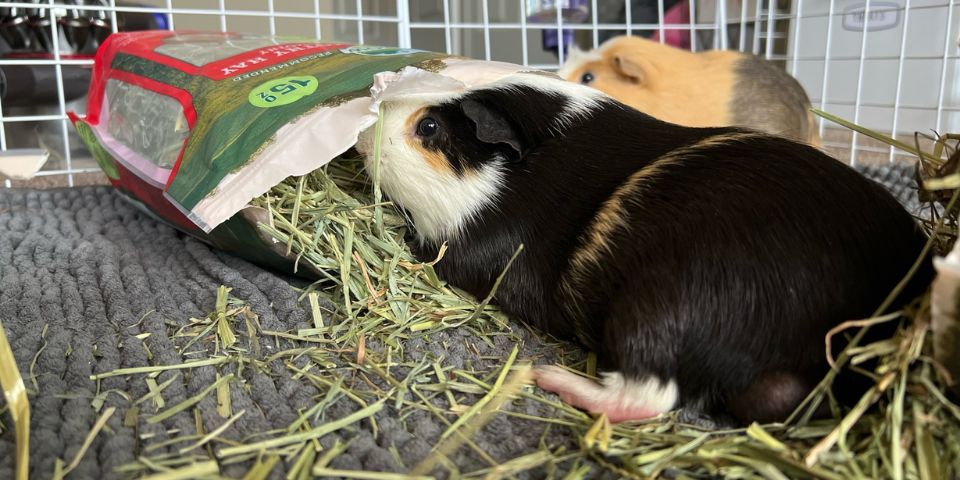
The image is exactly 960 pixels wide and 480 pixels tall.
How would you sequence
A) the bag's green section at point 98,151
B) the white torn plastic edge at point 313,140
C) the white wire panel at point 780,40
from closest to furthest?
the white torn plastic edge at point 313,140 < the bag's green section at point 98,151 < the white wire panel at point 780,40

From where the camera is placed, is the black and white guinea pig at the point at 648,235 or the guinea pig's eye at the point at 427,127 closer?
the black and white guinea pig at the point at 648,235

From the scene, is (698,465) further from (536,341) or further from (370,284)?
(370,284)

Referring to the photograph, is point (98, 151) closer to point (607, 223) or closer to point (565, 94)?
point (565, 94)

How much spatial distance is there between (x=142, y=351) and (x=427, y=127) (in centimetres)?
52

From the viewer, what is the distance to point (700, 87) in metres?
2.12

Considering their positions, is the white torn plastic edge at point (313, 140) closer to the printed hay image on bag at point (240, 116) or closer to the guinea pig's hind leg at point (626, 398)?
the printed hay image on bag at point (240, 116)

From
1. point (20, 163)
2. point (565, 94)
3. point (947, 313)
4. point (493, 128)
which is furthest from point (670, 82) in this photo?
point (20, 163)

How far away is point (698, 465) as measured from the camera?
0.72 metres

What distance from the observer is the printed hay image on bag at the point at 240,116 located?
1.04 m

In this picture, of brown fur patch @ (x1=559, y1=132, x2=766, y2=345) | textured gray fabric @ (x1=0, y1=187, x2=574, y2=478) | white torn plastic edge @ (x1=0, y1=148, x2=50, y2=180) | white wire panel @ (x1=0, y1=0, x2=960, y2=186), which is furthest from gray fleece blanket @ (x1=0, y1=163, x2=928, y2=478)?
white wire panel @ (x1=0, y1=0, x2=960, y2=186)

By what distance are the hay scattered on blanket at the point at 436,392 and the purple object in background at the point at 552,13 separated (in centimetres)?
226

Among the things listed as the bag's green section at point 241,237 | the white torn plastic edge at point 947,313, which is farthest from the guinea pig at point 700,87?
the white torn plastic edge at point 947,313

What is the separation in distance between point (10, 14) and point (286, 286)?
227 cm

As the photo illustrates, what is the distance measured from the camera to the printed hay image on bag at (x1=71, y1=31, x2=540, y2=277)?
1038 millimetres
